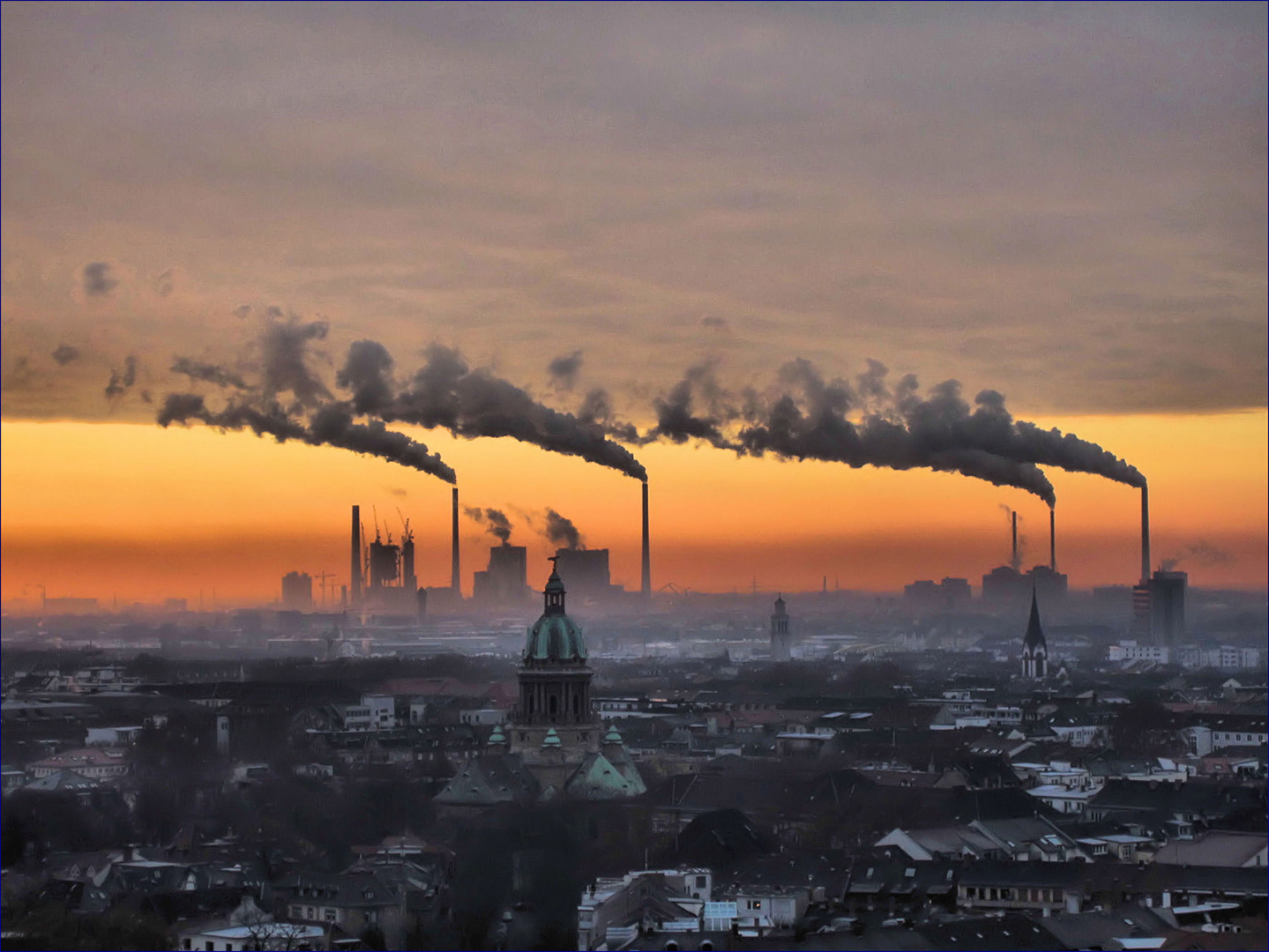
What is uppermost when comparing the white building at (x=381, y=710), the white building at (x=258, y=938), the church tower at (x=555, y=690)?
the church tower at (x=555, y=690)

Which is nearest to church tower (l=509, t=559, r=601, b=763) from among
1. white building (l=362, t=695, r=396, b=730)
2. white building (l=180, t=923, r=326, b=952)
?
white building (l=362, t=695, r=396, b=730)

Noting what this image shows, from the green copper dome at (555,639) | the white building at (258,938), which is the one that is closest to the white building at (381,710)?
the green copper dome at (555,639)

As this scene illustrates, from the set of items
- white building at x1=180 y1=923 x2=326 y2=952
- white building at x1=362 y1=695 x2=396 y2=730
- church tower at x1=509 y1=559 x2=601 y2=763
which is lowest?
white building at x1=180 y1=923 x2=326 y2=952

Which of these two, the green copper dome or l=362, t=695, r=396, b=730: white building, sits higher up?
the green copper dome

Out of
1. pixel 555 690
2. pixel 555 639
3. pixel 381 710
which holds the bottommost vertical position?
pixel 381 710

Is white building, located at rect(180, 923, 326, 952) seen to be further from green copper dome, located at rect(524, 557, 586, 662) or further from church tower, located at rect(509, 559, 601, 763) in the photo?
green copper dome, located at rect(524, 557, 586, 662)

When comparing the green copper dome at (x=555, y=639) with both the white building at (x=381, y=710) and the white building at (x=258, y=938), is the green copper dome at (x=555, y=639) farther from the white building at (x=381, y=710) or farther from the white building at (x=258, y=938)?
the white building at (x=258, y=938)

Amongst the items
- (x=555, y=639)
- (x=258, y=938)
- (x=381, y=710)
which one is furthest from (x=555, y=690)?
(x=381, y=710)

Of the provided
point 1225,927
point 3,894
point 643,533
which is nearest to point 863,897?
point 1225,927

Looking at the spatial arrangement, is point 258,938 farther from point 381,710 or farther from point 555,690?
point 381,710
